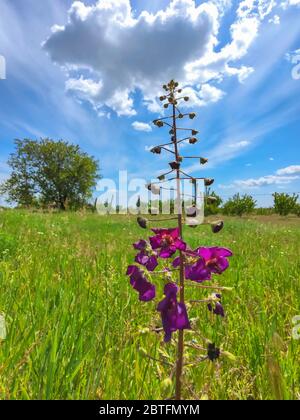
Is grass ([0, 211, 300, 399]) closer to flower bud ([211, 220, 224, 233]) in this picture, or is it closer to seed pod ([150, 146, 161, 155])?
flower bud ([211, 220, 224, 233])

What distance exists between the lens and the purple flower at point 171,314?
1304mm

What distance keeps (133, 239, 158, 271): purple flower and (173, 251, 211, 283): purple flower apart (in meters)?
0.14

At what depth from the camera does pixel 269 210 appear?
6662cm

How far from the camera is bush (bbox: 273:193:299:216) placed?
59.5m

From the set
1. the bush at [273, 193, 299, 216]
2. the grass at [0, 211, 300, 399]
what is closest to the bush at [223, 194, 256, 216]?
the bush at [273, 193, 299, 216]

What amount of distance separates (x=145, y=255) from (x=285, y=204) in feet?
207

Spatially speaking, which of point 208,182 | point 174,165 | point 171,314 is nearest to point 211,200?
point 208,182

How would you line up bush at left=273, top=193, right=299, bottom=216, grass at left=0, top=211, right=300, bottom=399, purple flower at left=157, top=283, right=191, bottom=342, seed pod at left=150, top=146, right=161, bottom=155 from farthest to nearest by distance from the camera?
bush at left=273, top=193, right=299, bottom=216 < grass at left=0, top=211, right=300, bottom=399 < seed pod at left=150, top=146, right=161, bottom=155 < purple flower at left=157, top=283, right=191, bottom=342

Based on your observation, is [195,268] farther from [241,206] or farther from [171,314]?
[241,206]

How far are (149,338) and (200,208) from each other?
1.48m

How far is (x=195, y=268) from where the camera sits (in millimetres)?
1428

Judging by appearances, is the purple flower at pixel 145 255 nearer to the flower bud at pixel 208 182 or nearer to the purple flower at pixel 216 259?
the purple flower at pixel 216 259
